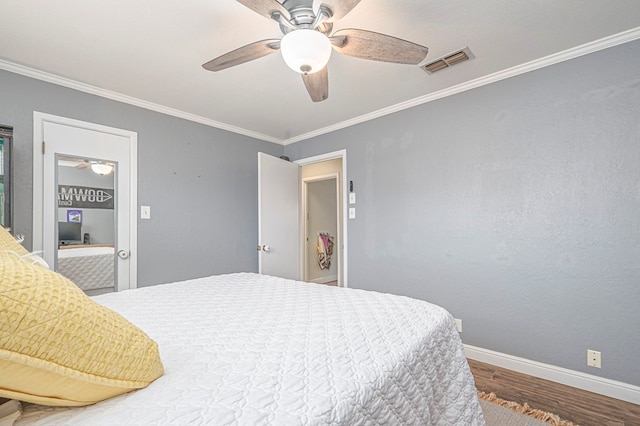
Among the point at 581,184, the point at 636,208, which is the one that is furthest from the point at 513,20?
the point at 636,208

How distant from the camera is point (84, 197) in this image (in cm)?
250

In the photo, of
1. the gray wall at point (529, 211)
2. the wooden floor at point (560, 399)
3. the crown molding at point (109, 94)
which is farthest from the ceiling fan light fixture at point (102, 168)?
the wooden floor at point (560, 399)

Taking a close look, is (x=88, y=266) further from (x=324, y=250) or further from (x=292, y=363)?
(x=324, y=250)

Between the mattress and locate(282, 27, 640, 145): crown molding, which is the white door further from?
the mattress

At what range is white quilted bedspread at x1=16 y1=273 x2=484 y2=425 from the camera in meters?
0.64

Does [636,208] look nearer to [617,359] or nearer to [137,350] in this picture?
[617,359]

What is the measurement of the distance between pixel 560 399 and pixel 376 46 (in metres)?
2.47

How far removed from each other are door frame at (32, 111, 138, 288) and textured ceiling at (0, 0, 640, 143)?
0.31 m

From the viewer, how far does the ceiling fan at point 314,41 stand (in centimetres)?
136

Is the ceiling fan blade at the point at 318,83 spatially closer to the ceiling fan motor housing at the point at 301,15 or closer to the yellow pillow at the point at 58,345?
the ceiling fan motor housing at the point at 301,15

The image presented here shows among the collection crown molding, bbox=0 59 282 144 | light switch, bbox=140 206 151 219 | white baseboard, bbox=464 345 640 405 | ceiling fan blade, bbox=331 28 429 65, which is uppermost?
crown molding, bbox=0 59 282 144

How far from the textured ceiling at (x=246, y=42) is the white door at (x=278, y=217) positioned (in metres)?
0.88

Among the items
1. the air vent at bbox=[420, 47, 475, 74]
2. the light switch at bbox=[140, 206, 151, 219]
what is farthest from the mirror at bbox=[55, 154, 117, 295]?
the air vent at bbox=[420, 47, 475, 74]

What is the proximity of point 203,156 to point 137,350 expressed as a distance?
9.31 ft
